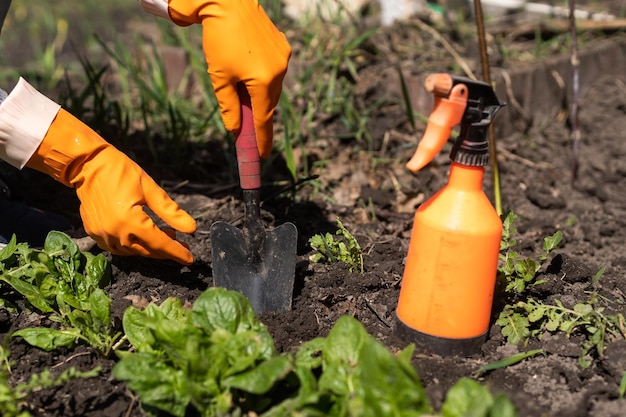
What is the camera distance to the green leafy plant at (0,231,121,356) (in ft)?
5.35

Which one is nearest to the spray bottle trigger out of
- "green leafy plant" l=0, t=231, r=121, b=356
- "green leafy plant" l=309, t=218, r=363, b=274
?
"green leafy plant" l=309, t=218, r=363, b=274

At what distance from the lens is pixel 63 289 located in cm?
177

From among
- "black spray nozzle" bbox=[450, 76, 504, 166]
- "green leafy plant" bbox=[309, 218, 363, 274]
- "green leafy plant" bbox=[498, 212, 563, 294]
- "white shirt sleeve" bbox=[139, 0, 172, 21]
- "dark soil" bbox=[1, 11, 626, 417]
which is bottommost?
"dark soil" bbox=[1, 11, 626, 417]

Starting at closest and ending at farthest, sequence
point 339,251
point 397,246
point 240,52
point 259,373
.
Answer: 1. point 259,373
2. point 240,52
3. point 339,251
4. point 397,246

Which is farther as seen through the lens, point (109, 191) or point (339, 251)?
point (339, 251)

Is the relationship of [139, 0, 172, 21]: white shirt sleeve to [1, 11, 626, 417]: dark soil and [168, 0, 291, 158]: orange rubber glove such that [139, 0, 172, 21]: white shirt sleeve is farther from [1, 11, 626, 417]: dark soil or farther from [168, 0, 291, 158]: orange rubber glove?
[1, 11, 626, 417]: dark soil

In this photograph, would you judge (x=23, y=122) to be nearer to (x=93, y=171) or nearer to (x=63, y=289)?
→ (x=93, y=171)

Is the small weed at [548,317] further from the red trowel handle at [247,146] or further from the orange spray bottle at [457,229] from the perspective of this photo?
the red trowel handle at [247,146]

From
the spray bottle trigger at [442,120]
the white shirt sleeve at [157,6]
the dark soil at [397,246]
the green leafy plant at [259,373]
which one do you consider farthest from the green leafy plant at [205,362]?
the white shirt sleeve at [157,6]

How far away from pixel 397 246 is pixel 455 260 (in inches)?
23.0

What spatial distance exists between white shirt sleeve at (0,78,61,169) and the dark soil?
398 mm

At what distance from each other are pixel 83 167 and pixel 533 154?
1.89 meters

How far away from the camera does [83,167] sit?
1.81m

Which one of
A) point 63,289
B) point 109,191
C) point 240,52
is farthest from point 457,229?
point 63,289
